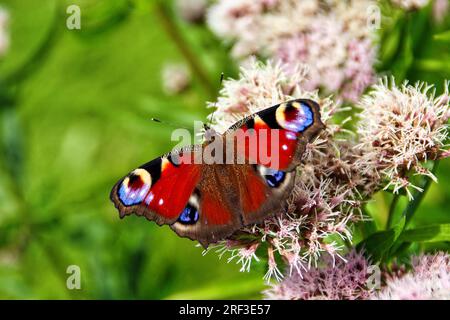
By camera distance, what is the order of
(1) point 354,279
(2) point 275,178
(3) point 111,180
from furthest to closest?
(3) point 111,180 < (1) point 354,279 < (2) point 275,178

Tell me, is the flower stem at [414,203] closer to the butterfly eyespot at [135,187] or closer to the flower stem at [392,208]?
the flower stem at [392,208]

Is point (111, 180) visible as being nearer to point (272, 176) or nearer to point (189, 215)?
point (189, 215)

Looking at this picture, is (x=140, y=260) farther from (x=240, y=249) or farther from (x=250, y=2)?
(x=240, y=249)

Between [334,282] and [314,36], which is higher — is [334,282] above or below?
below

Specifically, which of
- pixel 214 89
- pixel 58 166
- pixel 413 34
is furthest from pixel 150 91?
pixel 413 34

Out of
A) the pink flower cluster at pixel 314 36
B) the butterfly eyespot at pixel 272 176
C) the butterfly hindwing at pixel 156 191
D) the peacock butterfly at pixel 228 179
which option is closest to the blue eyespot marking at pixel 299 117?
the peacock butterfly at pixel 228 179

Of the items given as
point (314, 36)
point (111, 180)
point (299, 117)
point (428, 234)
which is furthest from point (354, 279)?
point (111, 180)

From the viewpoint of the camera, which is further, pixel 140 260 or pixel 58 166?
pixel 58 166
